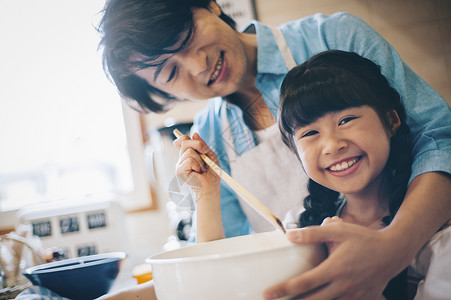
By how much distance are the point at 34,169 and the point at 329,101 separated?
78 cm

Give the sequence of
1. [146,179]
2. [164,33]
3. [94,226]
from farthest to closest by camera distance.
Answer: [146,179]
[94,226]
[164,33]

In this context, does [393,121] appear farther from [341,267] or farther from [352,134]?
[341,267]

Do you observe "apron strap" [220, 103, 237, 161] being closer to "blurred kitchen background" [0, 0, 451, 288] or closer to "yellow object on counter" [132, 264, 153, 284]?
"blurred kitchen background" [0, 0, 451, 288]

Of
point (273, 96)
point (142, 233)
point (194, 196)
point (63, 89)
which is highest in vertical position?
point (63, 89)

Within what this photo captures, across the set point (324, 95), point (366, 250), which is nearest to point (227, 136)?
point (324, 95)

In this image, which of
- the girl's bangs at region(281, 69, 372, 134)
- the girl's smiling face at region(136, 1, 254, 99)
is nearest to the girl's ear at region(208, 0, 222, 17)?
the girl's smiling face at region(136, 1, 254, 99)

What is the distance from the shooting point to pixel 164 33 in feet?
1.61

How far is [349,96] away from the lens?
36cm

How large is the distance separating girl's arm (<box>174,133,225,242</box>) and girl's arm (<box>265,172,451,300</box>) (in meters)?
0.23

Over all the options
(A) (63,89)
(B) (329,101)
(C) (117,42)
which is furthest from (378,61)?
(A) (63,89)

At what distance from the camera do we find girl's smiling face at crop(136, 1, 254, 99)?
51 cm

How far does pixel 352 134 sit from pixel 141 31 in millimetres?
289

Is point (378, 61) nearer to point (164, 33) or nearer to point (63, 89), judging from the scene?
point (164, 33)

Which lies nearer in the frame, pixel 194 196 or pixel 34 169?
pixel 194 196
